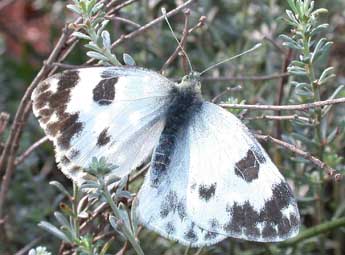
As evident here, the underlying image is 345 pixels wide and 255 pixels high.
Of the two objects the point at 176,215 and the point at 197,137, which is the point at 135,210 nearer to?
the point at 176,215

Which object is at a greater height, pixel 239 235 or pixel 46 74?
pixel 46 74

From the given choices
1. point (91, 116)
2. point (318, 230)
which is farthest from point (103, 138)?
A: point (318, 230)

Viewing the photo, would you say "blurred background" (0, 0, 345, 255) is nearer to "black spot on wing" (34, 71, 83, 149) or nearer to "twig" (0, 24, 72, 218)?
"twig" (0, 24, 72, 218)

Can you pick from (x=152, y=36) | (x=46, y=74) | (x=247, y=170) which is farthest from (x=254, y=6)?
(x=247, y=170)

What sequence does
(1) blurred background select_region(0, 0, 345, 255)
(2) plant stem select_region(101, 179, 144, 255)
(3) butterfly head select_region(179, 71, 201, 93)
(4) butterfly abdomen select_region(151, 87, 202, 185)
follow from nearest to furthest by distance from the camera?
(2) plant stem select_region(101, 179, 144, 255) < (4) butterfly abdomen select_region(151, 87, 202, 185) < (3) butterfly head select_region(179, 71, 201, 93) < (1) blurred background select_region(0, 0, 345, 255)

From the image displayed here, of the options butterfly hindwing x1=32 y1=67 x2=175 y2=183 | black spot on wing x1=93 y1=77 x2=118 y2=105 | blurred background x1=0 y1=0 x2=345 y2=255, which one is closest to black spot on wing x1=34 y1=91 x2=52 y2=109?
butterfly hindwing x1=32 y1=67 x2=175 y2=183

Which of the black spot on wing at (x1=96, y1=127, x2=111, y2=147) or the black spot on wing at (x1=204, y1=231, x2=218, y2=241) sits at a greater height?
the black spot on wing at (x1=96, y1=127, x2=111, y2=147)
